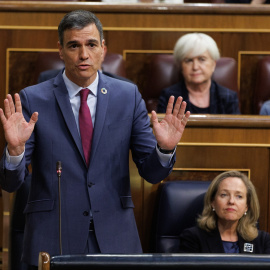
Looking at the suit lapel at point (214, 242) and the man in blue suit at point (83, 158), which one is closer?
the man in blue suit at point (83, 158)

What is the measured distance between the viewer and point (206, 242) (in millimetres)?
1090

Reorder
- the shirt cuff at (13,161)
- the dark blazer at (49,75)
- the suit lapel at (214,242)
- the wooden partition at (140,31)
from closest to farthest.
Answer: the shirt cuff at (13,161), the suit lapel at (214,242), the dark blazer at (49,75), the wooden partition at (140,31)

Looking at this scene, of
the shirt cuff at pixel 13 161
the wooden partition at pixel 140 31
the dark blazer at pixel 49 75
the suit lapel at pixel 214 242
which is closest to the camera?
the shirt cuff at pixel 13 161

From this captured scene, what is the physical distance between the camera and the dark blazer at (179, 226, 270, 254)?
108 centimetres

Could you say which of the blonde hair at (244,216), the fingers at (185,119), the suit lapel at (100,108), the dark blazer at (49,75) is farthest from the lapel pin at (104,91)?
the dark blazer at (49,75)

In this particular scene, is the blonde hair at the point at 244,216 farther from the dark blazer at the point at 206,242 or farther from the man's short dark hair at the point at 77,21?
the man's short dark hair at the point at 77,21

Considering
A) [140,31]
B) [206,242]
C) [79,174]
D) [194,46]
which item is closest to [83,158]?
[79,174]

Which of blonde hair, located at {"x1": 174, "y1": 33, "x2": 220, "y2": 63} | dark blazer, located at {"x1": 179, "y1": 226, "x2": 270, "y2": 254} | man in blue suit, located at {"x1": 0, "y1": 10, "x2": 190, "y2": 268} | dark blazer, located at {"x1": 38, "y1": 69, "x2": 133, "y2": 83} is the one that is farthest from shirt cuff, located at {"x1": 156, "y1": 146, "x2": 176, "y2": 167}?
blonde hair, located at {"x1": 174, "y1": 33, "x2": 220, "y2": 63}

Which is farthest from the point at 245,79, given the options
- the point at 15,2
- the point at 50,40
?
the point at 15,2

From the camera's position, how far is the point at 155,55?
1.61 meters

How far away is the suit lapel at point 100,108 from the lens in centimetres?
80

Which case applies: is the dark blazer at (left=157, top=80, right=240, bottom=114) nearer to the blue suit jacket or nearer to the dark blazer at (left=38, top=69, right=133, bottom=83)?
the dark blazer at (left=38, top=69, right=133, bottom=83)

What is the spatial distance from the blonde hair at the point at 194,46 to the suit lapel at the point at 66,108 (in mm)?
730

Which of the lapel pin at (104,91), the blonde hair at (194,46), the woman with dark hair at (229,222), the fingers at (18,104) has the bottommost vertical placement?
the woman with dark hair at (229,222)
